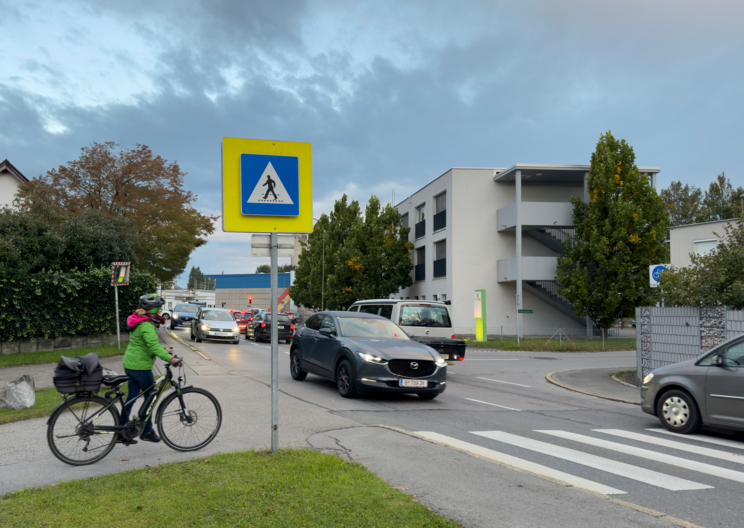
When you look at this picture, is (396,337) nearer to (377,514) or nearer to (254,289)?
(377,514)

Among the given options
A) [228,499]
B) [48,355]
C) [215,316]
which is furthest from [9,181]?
[228,499]

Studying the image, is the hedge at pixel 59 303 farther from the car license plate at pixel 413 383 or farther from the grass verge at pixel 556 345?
the grass verge at pixel 556 345

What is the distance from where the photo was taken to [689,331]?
12875 millimetres

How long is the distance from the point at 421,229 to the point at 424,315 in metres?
29.0

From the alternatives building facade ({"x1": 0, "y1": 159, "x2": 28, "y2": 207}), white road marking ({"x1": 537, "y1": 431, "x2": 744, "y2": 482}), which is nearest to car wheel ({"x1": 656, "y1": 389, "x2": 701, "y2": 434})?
white road marking ({"x1": 537, "y1": 431, "x2": 744, "y2": 482})

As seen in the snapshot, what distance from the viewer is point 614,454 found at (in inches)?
283

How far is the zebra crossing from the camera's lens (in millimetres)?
5945

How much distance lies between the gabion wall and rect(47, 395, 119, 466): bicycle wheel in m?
11.0

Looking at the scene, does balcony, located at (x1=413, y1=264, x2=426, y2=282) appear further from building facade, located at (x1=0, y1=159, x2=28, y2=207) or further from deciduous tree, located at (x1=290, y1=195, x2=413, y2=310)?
building facade, located at (x1=0, y1=159, x2=28, y2=207)

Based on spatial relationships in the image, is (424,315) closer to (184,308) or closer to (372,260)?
(372,260)

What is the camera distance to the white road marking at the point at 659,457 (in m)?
6.31

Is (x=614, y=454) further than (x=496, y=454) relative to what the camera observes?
Yes

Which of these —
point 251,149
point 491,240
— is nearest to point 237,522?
point 251,149

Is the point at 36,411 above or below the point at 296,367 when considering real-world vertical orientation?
below
